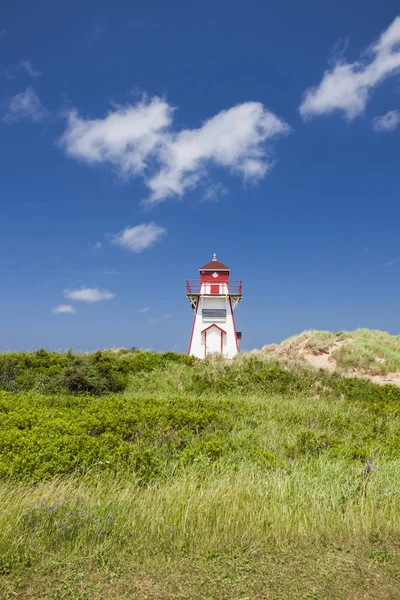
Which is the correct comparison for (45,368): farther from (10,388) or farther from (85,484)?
→ (85,484)

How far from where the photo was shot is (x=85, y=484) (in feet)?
18.8

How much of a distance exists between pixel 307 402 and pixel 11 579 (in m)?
11.5

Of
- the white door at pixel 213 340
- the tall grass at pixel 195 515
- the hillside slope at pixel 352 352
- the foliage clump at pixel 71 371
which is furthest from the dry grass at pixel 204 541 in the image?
the white door at pixel 213 340

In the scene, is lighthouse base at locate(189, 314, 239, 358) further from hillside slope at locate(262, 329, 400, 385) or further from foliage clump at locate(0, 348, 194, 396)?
foliage clump at locate(0, 348, 194, 396)

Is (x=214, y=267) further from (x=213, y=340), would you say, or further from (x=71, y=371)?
(x=71, y=371)

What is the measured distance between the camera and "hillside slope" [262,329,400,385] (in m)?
23.2

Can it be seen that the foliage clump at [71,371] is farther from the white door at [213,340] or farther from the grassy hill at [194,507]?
the white door at [213,340]

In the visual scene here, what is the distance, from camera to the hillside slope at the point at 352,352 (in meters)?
23.2

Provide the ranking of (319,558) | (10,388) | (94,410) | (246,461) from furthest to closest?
(10,388) → (94,410) → (246,461) → (319,558)

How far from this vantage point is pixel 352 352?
2500 centimetres

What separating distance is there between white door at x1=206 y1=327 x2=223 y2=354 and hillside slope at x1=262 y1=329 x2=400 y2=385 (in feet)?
15.5

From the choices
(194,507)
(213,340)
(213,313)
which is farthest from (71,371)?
(213,313)

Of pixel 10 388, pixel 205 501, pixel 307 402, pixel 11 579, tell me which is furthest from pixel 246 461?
pixel 10 388

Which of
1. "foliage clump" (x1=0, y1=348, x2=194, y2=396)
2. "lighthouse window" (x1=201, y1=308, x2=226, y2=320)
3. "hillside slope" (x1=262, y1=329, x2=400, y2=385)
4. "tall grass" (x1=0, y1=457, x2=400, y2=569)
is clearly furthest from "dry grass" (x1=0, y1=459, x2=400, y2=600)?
"lighthouse window" (x1=201, y1=308, x2=226, y2=320)
